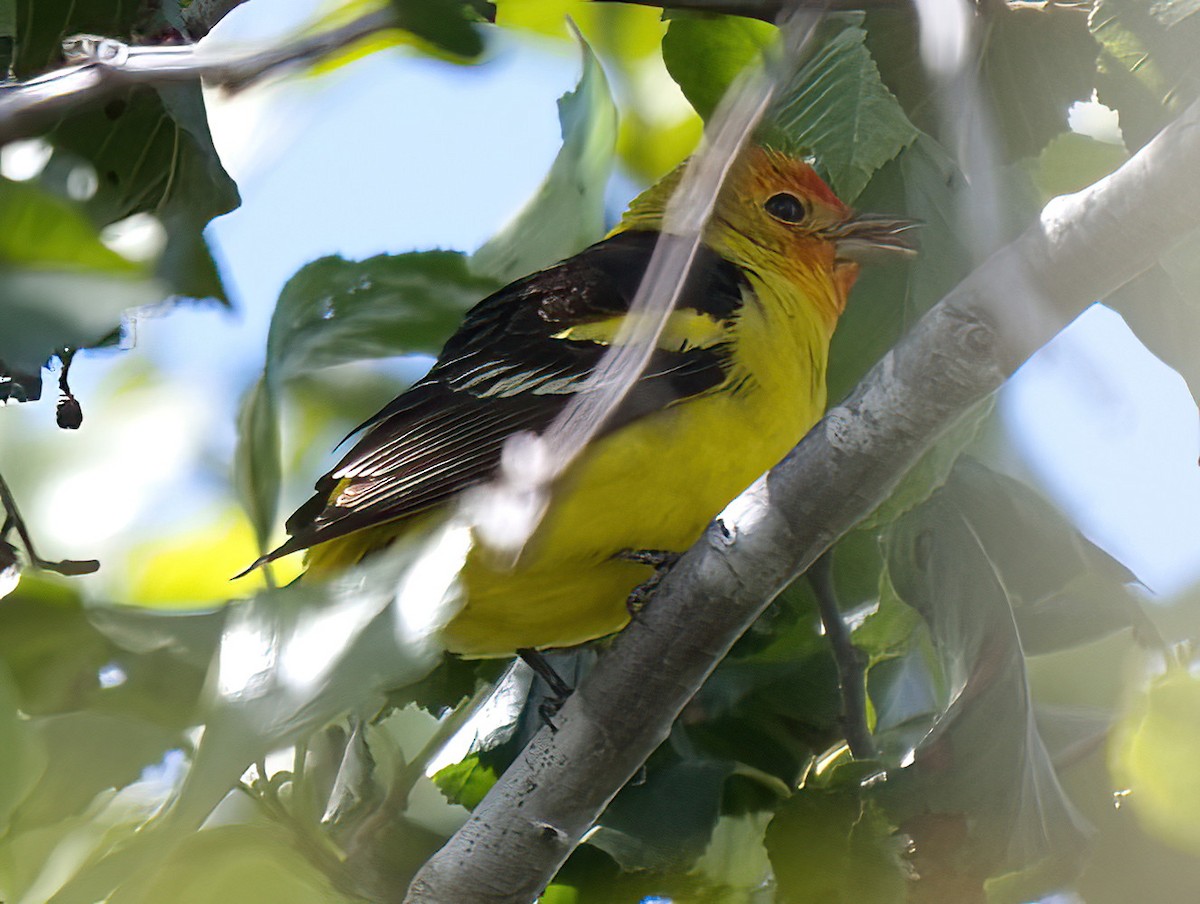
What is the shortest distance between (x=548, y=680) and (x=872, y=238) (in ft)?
2.11

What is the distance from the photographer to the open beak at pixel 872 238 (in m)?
1.29

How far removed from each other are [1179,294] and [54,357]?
105 centimetres

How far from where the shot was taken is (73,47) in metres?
1.08

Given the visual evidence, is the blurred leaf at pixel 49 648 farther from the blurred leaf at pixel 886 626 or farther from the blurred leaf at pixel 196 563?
the blurred leaf at pixel 886 626

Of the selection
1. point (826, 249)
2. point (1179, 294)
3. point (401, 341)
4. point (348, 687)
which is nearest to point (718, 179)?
point (348, 687)

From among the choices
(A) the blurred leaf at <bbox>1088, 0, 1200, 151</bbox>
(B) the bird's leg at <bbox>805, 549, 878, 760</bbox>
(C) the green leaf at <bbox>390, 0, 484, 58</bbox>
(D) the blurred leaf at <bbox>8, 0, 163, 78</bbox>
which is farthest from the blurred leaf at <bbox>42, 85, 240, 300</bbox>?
(A) the blurred leaf at <bbox>1088, 0, 1200, 151</bbox>

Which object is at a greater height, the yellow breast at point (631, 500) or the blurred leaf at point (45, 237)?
the blurred leaf at point (45, 237)

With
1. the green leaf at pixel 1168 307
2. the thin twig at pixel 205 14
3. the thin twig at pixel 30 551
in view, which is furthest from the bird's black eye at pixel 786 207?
the thin twig at pixel 30 551

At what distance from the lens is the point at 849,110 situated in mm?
1160

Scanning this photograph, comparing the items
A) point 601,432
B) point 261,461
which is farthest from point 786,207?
point 261,461

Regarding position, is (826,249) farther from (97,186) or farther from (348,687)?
(348,687)

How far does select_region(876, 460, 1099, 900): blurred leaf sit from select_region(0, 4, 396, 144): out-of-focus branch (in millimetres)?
676

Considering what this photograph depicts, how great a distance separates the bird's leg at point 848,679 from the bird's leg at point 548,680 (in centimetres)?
32

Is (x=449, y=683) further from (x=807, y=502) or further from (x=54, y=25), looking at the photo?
(x=54, y=25)
